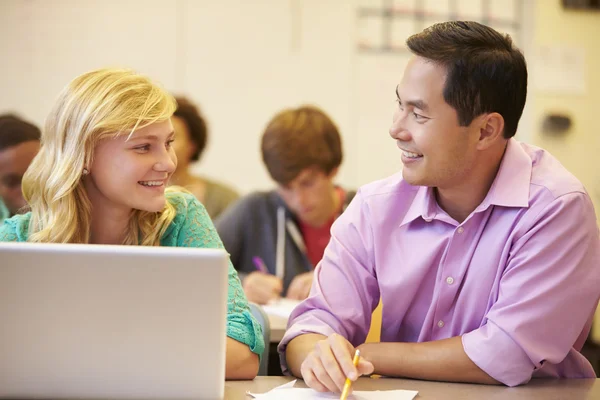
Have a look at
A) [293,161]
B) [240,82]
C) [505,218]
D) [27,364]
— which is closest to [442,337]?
[505,218]

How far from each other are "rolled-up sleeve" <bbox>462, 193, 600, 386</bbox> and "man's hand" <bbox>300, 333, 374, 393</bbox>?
0.27m

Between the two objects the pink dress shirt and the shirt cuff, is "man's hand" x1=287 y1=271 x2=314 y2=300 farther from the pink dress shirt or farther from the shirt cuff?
the shirt cuff

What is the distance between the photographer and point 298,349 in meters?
1.50

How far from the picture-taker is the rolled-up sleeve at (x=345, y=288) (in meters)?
1.59

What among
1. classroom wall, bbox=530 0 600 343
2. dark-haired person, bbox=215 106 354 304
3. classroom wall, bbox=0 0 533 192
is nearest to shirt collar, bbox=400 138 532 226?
dark-haired person, bbox=215 106 354 304

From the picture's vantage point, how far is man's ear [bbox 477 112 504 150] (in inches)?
63.7

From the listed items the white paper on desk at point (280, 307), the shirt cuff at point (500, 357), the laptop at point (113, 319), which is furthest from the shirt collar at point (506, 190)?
the laptop at point (113, 319)

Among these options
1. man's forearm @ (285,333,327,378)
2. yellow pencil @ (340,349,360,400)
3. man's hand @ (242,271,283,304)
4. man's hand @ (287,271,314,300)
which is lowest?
man's hand @ (287,271,314,300)

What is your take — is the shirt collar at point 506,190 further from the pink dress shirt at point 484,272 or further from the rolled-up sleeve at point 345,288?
the rolled-up sleeve at point 345,288

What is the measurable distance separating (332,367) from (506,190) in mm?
561

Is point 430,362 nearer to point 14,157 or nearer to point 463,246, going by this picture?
point 463,246

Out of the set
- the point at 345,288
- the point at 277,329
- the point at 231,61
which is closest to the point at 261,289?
the point at 277,329

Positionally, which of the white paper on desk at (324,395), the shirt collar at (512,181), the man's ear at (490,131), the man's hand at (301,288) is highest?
the man's ear at (490,131)

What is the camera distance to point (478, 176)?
5.43 feet
